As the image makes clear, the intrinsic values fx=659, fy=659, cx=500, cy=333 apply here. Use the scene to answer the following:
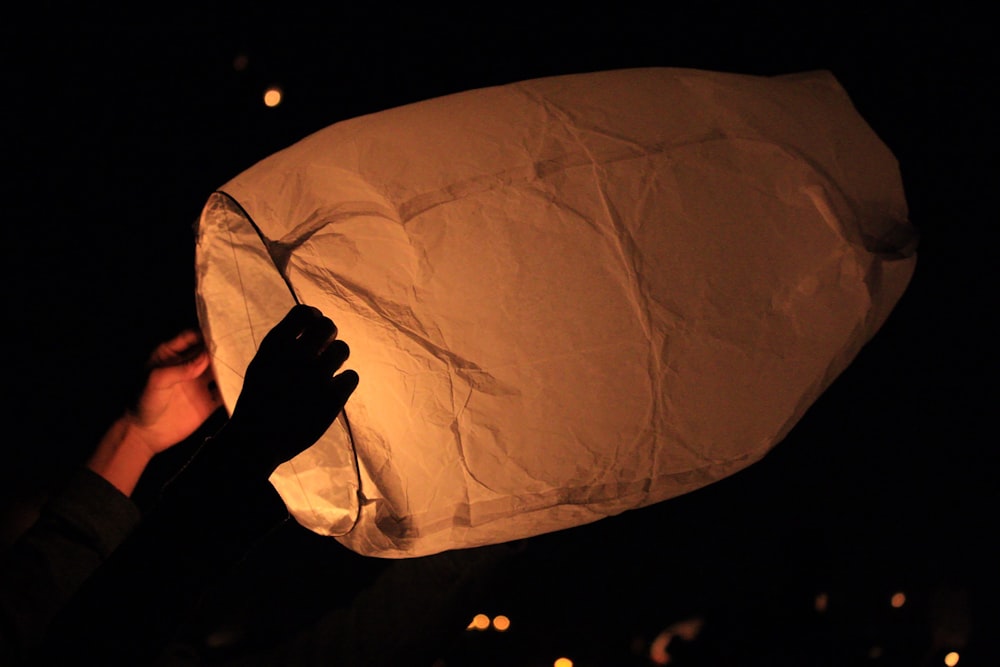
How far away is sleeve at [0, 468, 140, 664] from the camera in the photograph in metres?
0.97

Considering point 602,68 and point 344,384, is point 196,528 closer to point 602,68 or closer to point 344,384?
point 344,384

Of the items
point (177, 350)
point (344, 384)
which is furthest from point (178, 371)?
point (344, 384)

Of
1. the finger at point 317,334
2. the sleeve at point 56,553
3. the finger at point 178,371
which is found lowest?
the sleeve at point 56,553

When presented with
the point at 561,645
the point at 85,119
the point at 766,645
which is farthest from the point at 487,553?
the point at 85,119

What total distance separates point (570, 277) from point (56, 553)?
99 centimetres

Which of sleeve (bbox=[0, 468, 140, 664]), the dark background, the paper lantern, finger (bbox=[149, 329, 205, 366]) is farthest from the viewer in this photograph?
the dark background

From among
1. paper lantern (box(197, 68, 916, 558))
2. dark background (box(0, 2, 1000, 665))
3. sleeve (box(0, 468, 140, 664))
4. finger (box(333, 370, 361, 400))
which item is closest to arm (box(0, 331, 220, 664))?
sleeve (box(0, 468, 140, 664))

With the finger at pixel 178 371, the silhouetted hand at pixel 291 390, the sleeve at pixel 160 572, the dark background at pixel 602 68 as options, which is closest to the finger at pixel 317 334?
the silhouetted hand at pixel 291 390

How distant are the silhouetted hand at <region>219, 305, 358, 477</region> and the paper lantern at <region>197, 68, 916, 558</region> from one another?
3cm

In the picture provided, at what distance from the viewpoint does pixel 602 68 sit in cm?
133

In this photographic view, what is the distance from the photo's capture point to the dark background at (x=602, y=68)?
1263 mm

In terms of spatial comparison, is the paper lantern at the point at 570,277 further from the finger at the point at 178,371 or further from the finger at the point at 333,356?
the finger at the point at 178,371

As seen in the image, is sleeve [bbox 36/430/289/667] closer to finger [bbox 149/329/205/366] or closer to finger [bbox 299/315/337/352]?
finger [bbox 299/315/337/352]

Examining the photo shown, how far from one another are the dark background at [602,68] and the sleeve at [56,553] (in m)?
0.23
